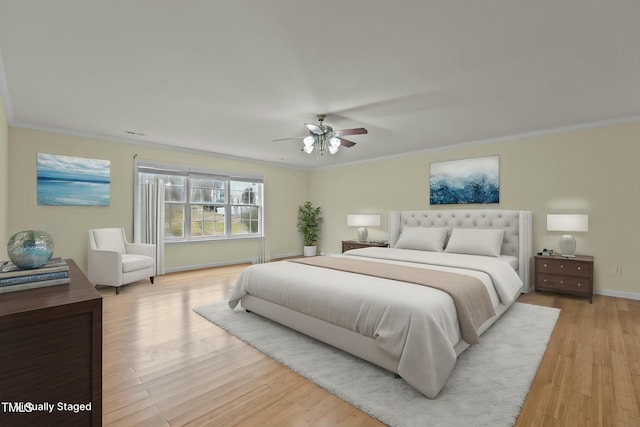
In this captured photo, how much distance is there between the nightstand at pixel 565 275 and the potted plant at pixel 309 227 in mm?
4798

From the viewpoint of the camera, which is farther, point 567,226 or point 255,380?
point 567,226

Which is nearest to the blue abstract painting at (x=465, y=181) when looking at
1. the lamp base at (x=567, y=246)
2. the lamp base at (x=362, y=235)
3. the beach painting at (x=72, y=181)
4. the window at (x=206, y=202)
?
the lamp base at (x=567, y=246)

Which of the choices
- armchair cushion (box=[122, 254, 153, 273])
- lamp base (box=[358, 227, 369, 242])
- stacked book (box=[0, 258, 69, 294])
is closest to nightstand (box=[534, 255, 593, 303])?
lamp base (box=[358, 227, 369, 242])

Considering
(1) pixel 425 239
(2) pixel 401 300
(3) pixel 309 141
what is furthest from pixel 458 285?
(1) pixel 425 239

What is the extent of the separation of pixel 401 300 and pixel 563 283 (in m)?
3.34

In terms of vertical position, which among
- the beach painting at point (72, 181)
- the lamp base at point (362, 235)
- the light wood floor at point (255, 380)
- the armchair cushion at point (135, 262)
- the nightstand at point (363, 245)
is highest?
the beach painting at point (72, 181)

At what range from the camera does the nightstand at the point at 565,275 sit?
3.86m

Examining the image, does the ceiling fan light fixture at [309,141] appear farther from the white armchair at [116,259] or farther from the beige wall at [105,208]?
the beige wall at [105,208]

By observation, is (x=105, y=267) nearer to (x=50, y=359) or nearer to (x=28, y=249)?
(x=28, y=249)

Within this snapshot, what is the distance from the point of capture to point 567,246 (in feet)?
13.5

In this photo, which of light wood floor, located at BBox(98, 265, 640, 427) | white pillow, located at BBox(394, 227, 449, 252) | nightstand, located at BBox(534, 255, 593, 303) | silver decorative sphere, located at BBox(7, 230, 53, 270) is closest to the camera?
silver decorative sphere, located at BBox(7, 230, 53, 270)

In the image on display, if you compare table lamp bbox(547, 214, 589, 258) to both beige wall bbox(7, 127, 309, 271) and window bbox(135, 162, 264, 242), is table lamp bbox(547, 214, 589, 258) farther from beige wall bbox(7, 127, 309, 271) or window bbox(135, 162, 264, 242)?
window bbox(135, 162, 264, 242)

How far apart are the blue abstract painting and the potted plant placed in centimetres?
314

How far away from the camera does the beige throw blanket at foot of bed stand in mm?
2252
